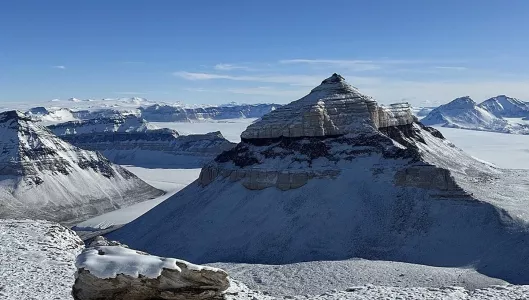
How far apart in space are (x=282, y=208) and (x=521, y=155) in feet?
550

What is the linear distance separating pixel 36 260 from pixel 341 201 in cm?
3384

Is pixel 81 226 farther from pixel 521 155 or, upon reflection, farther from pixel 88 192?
pixel 521 155

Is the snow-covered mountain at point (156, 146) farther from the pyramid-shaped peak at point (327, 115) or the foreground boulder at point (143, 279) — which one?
the foreground boulder at point (143, 279)

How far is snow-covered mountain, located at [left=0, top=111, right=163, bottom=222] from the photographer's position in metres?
88.6

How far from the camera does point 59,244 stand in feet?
90.7

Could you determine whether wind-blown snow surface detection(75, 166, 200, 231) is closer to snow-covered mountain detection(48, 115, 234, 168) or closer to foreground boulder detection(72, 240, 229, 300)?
snow-covered mountain detection(48, 115, 234, 168)

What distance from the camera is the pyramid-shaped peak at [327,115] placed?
61062 mm

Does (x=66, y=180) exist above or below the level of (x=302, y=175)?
below

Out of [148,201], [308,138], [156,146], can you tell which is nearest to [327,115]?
[308,138]

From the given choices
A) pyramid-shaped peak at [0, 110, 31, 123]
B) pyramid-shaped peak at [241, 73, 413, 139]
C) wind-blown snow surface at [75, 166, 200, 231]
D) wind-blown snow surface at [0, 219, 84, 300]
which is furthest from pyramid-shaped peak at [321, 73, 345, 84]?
pyramid-shaped peak at [0, 110, 31, 123]

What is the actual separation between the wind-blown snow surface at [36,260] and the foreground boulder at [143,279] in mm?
4183

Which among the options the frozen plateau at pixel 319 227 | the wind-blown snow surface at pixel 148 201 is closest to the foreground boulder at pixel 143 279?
the frozen plateau at pixel 319 227

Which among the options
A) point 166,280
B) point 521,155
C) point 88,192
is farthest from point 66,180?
point 521,155

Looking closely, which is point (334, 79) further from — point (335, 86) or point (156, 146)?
point (156, 146)
